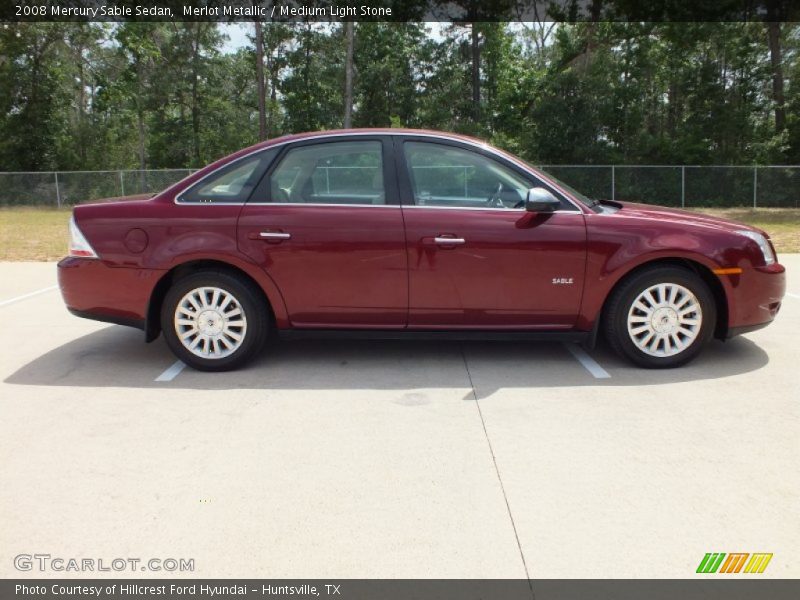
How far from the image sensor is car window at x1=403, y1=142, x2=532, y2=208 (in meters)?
5.14

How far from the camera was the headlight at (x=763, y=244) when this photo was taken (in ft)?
17.0

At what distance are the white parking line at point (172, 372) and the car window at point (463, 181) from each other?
86.7 inches

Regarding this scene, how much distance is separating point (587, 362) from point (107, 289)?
3.65m

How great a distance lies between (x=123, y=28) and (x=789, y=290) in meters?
34.1

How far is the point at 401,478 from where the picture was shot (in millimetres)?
3457

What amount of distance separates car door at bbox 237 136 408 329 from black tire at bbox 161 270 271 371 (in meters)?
0.22

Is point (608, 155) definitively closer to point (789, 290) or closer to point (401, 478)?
point (789, 290)

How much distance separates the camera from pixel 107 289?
520 cm

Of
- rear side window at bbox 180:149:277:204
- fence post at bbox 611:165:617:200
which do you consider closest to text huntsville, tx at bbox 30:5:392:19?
fence post at bbox 611:165:617:200

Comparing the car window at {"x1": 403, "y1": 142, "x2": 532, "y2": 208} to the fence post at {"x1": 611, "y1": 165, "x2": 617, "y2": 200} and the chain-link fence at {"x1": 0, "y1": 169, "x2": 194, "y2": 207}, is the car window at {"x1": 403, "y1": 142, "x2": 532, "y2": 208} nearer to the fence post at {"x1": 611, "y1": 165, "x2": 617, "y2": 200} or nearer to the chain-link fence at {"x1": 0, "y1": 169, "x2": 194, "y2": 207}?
the fence post at {"x1": 611, "y1": 165, "x2": 617, "y2": 200}
